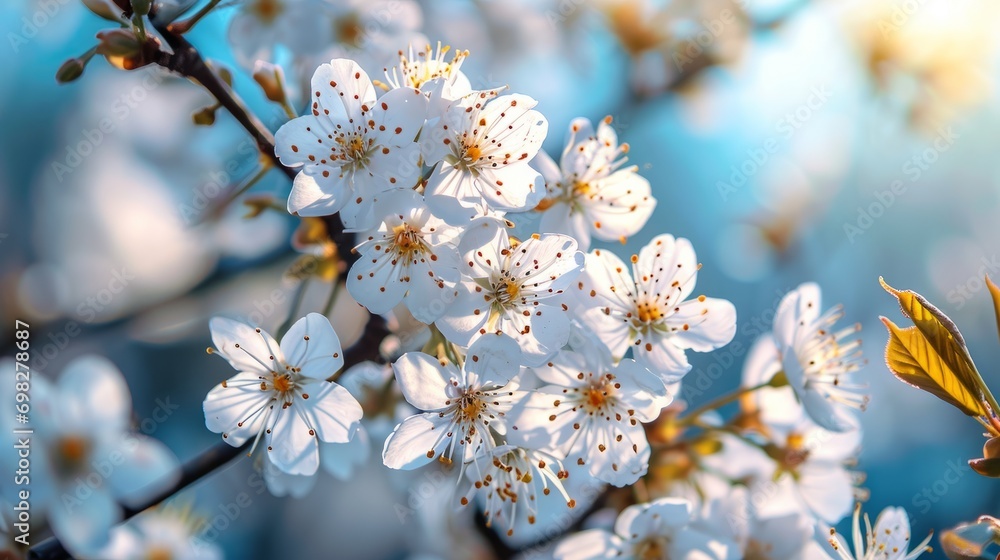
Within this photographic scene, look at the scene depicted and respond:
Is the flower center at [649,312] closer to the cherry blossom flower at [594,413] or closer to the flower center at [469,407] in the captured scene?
the cherry blossom flower at [594,413]

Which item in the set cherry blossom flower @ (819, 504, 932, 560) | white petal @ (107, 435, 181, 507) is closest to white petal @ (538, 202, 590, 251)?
cherry blossom flower @ (819, 504, 932, 560)

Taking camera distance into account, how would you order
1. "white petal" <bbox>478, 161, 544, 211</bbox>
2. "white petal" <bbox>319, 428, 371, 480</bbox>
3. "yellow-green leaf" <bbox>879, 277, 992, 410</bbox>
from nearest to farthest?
"yellow-green leaf" <bbox>879, 277, 992, 410</bbox>
"white petal" <bbox>478, 161, 544, 211</bbox>
"white petal" <bbox>319, 428, 371, 480</bbox>

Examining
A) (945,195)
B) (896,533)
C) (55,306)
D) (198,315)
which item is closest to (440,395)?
(896,533)

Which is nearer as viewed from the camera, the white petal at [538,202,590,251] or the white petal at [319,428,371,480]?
the white petal at [538,202,590,251]

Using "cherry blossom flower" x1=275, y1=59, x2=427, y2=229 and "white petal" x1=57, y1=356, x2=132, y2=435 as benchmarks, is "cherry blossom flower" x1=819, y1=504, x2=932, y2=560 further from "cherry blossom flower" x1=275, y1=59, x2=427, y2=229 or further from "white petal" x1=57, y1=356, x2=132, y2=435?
"white petal" x1=57, y1=356, x2=132, y2=435

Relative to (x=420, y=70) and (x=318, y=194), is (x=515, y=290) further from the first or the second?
(x=420, y=70)

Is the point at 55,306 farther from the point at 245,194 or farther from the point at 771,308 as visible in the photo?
the point at 771,308

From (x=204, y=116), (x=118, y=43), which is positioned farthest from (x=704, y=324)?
(x=118, y=43)
